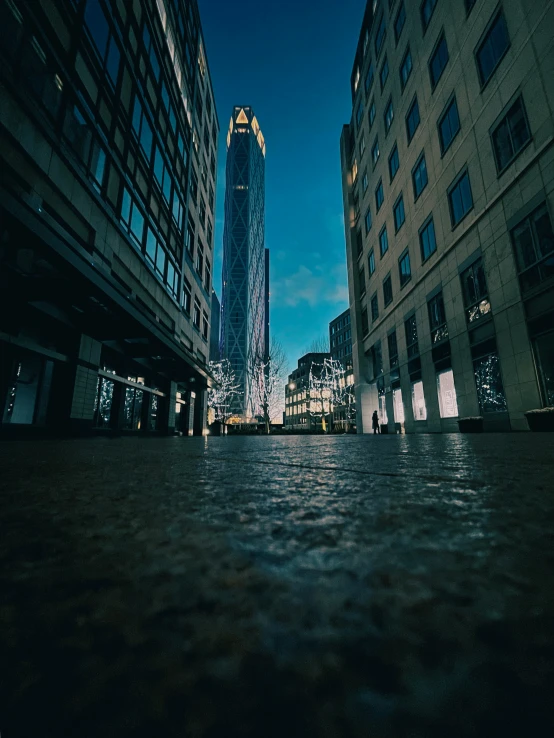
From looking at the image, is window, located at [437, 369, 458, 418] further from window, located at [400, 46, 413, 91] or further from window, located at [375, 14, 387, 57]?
window, located at [375, 14, 387, 57]

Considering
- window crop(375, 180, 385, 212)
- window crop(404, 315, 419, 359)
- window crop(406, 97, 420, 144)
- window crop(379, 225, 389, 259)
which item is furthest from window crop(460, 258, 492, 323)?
window crop(375, 180, 385, 212)

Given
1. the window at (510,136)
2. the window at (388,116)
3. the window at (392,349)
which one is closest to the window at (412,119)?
the window at (388,116)

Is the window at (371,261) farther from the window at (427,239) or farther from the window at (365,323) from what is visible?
the window at (427,239)

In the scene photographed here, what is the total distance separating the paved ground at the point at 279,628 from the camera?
21 centimetres

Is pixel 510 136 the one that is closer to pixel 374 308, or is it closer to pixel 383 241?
pixel 383 241

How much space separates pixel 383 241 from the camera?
22.3 meters

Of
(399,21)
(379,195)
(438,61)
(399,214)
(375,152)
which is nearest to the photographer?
(438,61)

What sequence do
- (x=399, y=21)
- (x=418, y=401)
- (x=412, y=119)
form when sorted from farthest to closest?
(x=399, y=21) → (x=412, y=119) → (x=418, y=401)

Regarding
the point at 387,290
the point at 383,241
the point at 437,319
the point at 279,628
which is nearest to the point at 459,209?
the point at 437,319

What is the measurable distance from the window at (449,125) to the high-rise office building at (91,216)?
13569 millimetres

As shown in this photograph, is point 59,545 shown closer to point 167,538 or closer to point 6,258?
point 167,538

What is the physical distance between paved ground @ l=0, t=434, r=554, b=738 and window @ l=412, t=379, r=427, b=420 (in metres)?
17.6

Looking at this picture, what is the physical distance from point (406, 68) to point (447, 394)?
18.2m

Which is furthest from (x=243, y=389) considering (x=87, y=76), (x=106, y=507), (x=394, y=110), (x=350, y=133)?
(x=106, y=507)
